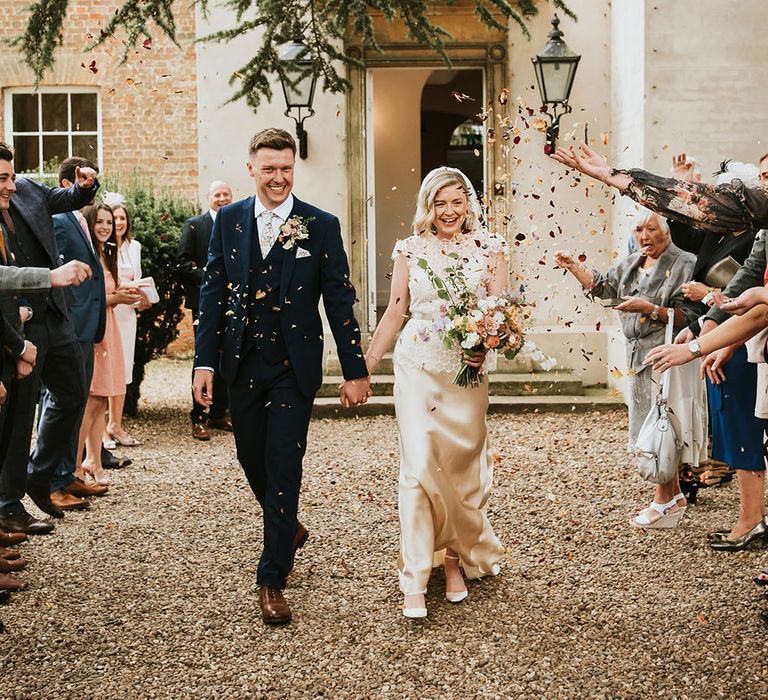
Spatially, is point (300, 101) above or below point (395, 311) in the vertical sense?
above

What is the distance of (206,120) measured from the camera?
1252 cm

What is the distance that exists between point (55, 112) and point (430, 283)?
1202 cm

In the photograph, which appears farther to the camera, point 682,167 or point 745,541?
point 682,167

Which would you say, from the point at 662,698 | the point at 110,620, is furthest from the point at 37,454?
the point at 662,698

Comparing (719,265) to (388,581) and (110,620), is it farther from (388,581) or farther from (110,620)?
(110,620)

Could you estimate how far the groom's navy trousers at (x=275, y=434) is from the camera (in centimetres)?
491

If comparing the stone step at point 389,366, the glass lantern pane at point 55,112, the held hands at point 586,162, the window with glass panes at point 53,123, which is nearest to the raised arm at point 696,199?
the held hands at point 586,162

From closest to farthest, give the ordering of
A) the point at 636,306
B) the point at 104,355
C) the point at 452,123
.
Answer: the point at 636,306, the point at 104,355, the point at 452,123

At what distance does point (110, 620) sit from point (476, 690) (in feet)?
6.07

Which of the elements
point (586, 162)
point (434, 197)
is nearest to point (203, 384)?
point (434, 197)

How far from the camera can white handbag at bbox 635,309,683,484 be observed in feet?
20.4

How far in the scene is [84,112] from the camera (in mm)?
15539

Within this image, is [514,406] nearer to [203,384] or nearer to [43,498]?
[43,498]

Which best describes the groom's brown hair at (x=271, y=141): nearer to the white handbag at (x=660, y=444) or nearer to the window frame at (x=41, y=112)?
the white handbag at (x=660, y=444)
